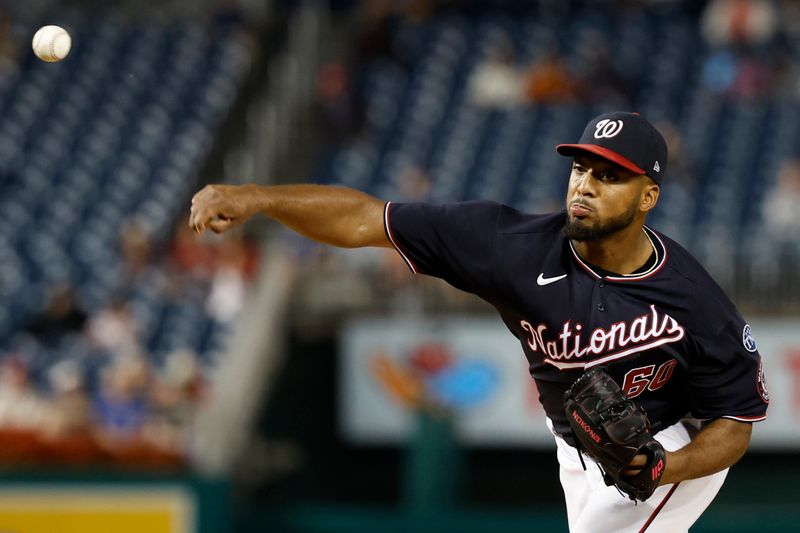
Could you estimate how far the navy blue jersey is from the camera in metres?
4.05

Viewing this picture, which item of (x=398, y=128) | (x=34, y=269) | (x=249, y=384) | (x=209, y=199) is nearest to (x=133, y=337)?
(x=249, y=384)

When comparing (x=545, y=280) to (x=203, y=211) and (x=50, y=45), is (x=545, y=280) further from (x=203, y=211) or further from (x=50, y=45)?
(x=50, y=45)

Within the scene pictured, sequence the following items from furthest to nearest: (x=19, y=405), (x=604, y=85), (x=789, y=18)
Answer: (x=789, y=18), (x=604, y=85), (x=19, y=405)

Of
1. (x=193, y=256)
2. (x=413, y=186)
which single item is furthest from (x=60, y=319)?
(x=413, y=186)

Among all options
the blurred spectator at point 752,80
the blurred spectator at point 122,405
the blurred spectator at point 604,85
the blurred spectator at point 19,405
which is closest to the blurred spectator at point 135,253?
the blurred spectator at point 19,405

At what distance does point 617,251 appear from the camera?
4.13 metres

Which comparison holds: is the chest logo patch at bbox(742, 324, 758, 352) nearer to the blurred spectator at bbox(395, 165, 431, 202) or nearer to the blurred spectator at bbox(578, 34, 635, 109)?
the blurred spectator at bbox(395, 165, 431, 202)

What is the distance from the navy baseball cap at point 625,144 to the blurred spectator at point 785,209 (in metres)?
7.38

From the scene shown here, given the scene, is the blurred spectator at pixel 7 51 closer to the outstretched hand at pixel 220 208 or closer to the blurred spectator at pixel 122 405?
the blurred spectator at pixel 122 405

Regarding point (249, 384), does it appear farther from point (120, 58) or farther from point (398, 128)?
point (120, 58)

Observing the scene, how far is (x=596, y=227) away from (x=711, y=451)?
796 millimetres

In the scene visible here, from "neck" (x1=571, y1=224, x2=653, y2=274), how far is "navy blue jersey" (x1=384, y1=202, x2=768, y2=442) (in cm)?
3

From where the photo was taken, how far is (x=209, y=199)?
12.2 ft

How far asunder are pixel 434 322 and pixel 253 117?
5.25 metres
